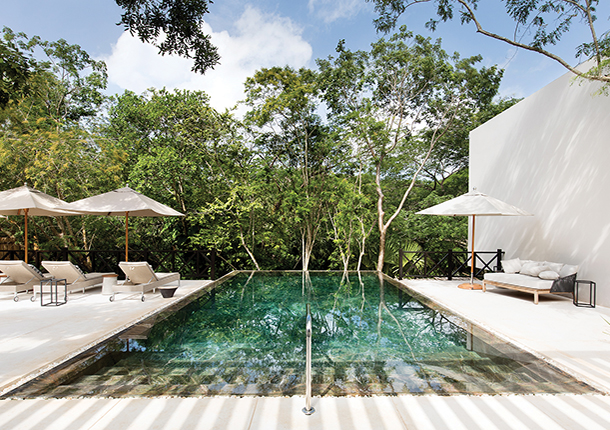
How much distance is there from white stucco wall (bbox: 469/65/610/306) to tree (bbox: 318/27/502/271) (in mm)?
1838

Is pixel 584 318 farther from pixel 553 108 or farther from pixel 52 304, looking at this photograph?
pixel 52 304

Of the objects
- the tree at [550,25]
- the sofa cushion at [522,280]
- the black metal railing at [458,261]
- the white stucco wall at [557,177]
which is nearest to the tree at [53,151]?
the black metal railing at [458,261]

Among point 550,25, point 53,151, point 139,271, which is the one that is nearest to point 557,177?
point 550,25

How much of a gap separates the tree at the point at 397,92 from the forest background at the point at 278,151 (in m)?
0.04

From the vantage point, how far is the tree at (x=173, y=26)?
4.49m

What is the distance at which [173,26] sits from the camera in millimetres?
4742

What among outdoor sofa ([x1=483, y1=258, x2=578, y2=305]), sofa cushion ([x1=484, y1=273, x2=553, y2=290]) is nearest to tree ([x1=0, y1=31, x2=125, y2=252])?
sofa cushion ([x1=484, y1=273, x2=553, y2=290])

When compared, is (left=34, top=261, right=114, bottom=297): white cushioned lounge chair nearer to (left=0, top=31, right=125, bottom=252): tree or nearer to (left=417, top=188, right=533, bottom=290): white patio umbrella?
→ (left=0, top=31, right=125, bottom=252): tree

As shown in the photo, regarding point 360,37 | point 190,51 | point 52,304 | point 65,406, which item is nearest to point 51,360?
point 65,406

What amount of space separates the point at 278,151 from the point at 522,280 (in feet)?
26.4

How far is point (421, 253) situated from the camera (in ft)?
31.8

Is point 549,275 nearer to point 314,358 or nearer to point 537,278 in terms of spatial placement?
point 537,278

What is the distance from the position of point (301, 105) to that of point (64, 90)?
9.59 m

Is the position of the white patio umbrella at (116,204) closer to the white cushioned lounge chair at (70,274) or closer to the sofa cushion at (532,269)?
the white cushioned lounge chair at (70,274)
